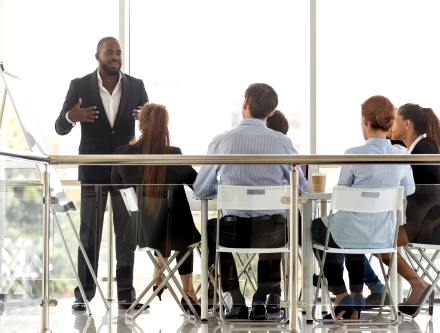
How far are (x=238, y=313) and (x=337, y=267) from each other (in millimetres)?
565

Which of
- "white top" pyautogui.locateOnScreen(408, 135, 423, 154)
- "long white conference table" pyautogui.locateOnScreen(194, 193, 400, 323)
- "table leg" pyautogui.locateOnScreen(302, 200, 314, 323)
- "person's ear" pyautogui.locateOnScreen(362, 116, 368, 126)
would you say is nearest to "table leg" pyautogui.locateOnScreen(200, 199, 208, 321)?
"long white conference table" pyautogui.locateOnScreen(194, 193, 400, 323)

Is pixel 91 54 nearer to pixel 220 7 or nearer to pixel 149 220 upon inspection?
pixel 220 7

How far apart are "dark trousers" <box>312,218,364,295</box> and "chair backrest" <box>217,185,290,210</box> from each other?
0.26 meters

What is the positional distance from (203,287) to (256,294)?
0.28 m

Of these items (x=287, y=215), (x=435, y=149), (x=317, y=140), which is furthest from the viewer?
(x=317, y=140)

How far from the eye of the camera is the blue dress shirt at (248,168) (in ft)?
12.2

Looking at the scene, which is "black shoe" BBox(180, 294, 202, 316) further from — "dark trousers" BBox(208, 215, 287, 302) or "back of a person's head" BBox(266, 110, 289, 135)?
"back of a person's head" BBox(266, 110, 289, 135)

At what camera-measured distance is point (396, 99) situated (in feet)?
22.9

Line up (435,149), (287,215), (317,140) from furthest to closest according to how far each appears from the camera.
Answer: (317,140), (435,149), (287,215)

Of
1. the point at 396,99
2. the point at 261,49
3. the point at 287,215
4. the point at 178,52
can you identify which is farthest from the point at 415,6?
the point at 287,215

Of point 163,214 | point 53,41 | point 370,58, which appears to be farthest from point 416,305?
point 53,41

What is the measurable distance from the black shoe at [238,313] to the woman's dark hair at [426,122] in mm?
1694

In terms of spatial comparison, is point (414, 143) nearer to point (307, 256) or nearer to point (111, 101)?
point (307, 256)

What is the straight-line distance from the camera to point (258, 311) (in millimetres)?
3773
